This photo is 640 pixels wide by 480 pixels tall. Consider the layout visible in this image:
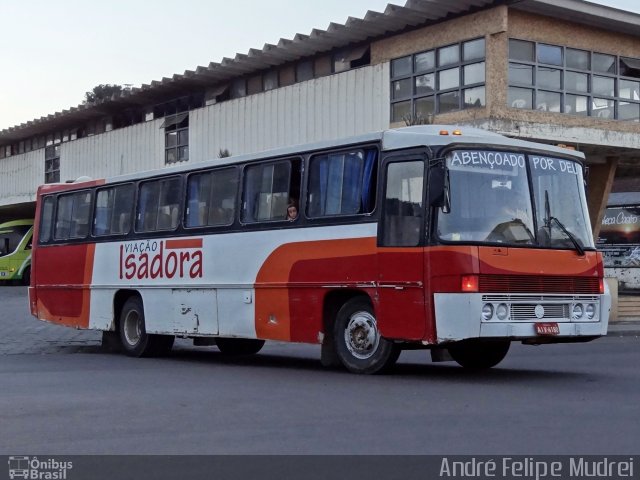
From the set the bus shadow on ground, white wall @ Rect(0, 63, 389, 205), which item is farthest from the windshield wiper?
white wall @ Rect(0, 63, 389, 205)

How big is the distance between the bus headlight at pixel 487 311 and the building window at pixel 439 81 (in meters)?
15.1

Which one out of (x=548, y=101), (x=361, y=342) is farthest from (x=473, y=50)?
(x=361, y=342)

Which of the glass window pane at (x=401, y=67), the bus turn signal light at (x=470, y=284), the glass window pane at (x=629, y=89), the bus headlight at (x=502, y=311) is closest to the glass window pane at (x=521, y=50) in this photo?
the glass window pane at (x=401, y=67)

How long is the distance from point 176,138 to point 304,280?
83.3 feet

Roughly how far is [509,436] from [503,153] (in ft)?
18.5

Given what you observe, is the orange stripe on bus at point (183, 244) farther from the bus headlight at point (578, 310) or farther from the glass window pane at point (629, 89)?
the glass window pane at point (629, 89)

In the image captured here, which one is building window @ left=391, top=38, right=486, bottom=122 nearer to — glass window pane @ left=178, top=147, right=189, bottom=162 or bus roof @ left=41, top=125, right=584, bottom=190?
glass window pane @ left=178, top=147, right=189, bottom=162

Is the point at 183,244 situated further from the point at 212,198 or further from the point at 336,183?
the point at 336,183

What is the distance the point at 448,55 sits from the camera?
91.7 feet

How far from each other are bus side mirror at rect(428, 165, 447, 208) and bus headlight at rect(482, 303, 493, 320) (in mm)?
1217

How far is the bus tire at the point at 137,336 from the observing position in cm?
1802

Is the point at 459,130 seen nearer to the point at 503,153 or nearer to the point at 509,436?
the point at 503,153

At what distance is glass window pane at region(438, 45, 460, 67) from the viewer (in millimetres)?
27688
